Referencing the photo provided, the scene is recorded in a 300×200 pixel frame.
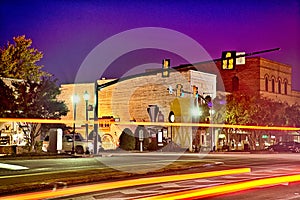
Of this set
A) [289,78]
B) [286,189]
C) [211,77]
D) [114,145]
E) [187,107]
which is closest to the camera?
[286,189]

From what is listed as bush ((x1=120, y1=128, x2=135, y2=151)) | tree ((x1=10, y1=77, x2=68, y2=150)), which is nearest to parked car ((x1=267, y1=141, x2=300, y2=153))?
bush ((x1=120, y1=128, x2=135, y2=151))

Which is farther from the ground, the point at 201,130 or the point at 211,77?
the point at 211,77

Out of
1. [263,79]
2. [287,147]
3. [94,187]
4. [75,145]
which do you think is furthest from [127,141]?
[94,187]

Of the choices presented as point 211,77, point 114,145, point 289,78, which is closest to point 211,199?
point 114,145

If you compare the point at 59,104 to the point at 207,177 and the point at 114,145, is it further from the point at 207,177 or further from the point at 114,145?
the point at 207,177

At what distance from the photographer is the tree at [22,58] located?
7219 centimetres

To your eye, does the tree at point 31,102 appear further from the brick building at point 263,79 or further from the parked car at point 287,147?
the brick building at point 263,79

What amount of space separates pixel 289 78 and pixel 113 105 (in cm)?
3015

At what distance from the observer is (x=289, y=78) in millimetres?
81938

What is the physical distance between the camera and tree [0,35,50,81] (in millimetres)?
72188

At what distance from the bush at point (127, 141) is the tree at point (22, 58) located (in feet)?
69.9

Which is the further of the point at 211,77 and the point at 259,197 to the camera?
the point at 211,77

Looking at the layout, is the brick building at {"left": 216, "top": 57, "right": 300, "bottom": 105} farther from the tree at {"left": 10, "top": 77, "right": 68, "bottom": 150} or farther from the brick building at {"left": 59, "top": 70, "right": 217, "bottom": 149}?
the tree at {"left": 10, "top": 77, "right": 68, "bottom": 150}

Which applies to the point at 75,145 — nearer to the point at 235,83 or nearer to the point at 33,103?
the point at 33,103
